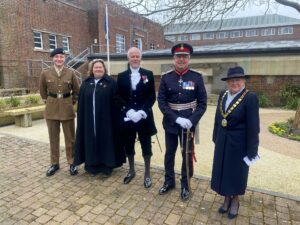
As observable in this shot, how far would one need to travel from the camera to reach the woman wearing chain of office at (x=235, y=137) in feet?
10.2

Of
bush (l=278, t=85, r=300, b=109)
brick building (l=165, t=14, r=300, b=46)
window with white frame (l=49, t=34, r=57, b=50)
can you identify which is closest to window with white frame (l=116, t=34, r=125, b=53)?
window with white frame (l=49, t=34, r=57, b=50)

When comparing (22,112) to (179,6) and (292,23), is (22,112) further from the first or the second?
(292,23)

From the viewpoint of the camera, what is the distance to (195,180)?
4.43 meters

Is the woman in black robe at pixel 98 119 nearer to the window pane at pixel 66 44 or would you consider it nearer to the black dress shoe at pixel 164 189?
the black dress shoe at pixel 164 189

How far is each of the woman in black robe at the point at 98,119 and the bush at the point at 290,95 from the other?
31.4 feet

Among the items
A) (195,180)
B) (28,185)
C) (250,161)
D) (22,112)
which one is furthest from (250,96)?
(22,112)

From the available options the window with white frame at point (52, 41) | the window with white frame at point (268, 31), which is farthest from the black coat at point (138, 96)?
the window with white frame at point (268, 31)

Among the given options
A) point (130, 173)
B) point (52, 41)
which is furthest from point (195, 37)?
point (130, 173)

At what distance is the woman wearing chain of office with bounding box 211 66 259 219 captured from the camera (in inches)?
122

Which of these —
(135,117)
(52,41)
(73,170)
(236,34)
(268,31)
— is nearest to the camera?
(135,117)

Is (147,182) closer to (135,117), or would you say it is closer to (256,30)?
(135,117)

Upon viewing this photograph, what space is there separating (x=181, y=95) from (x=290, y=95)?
32.5 ft

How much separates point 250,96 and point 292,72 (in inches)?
405

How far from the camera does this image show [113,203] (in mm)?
3744
